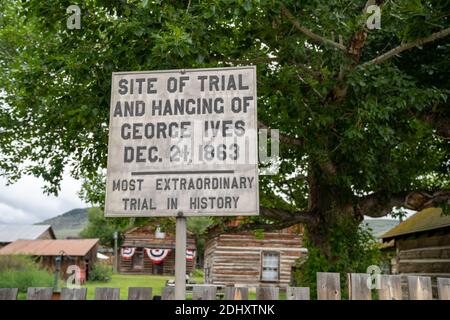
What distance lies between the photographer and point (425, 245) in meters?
18.2

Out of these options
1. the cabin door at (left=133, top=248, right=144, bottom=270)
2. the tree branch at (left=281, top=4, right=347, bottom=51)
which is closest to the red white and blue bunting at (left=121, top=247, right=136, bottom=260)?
the cabin door at (left=133, top=248, right=144, bottom=270)

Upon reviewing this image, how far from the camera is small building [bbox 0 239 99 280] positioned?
42.8 meters

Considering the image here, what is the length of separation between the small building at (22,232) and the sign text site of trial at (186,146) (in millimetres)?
55292

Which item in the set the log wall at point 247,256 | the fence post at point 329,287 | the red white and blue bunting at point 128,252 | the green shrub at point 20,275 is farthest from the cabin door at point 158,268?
the fence post at point 329,287

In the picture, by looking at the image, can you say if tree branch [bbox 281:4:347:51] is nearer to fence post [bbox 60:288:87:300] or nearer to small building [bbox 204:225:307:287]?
fence post [bbox 60:288:87:300]

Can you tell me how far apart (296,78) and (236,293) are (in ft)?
23.1

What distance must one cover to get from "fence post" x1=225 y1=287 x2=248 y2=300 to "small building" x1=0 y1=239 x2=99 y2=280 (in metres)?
39.1

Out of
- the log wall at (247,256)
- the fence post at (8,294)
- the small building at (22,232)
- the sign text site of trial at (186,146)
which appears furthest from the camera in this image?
the small building at (22,232)

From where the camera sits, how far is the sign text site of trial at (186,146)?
3.72 meters

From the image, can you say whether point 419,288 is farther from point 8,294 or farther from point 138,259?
point 138,259

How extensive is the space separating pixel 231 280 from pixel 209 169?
30.3m

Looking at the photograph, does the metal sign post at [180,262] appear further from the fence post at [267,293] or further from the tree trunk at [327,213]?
the tree trunk at [327,213]
